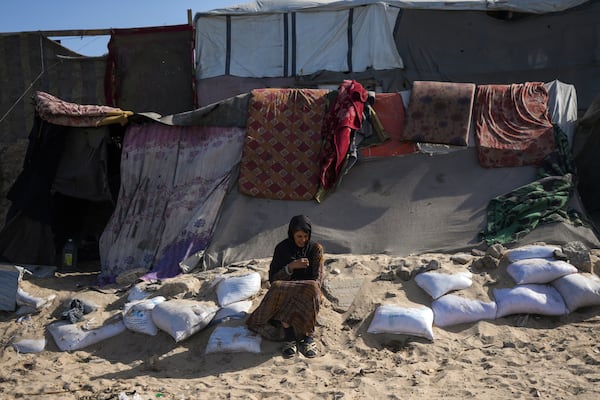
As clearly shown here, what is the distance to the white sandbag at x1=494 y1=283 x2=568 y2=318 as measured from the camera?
15.5 feet

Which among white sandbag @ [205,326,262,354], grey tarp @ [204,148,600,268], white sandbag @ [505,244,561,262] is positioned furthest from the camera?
grey tarp @ [204,148,600,268]

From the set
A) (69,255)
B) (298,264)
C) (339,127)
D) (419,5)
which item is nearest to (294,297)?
(298,264)

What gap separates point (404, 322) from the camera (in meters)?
4.53

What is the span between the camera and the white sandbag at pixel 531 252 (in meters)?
5.15

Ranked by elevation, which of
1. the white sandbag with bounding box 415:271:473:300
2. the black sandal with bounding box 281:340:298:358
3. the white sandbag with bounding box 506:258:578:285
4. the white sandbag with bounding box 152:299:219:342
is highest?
the white sandbag with bounding box 506:258:578:285

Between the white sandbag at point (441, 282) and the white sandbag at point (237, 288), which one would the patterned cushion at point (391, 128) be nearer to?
the white sandbag at point (441, 282)

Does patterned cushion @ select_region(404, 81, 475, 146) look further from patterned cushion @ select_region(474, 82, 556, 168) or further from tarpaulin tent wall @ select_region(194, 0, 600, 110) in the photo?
tarpaulin tent wall @ select_region(194, 0, 600, 110)

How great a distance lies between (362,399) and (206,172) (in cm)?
324

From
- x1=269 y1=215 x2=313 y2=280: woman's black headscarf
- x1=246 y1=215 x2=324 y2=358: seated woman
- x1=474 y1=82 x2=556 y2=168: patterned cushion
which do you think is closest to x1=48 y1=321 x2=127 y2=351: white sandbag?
x1=246 y1=215 x2=324 y2=358: seated woman

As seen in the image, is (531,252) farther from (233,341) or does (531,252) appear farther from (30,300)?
(30,300)

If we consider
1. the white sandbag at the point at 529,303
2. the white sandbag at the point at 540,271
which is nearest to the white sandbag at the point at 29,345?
the white sandbag at the point at 529,303

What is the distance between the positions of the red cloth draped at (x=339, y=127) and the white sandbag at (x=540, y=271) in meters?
1.85

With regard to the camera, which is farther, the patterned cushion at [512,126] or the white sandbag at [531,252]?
the patterned cushion at [512,126]

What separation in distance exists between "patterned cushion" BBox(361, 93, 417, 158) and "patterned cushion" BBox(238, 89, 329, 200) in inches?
20.2
